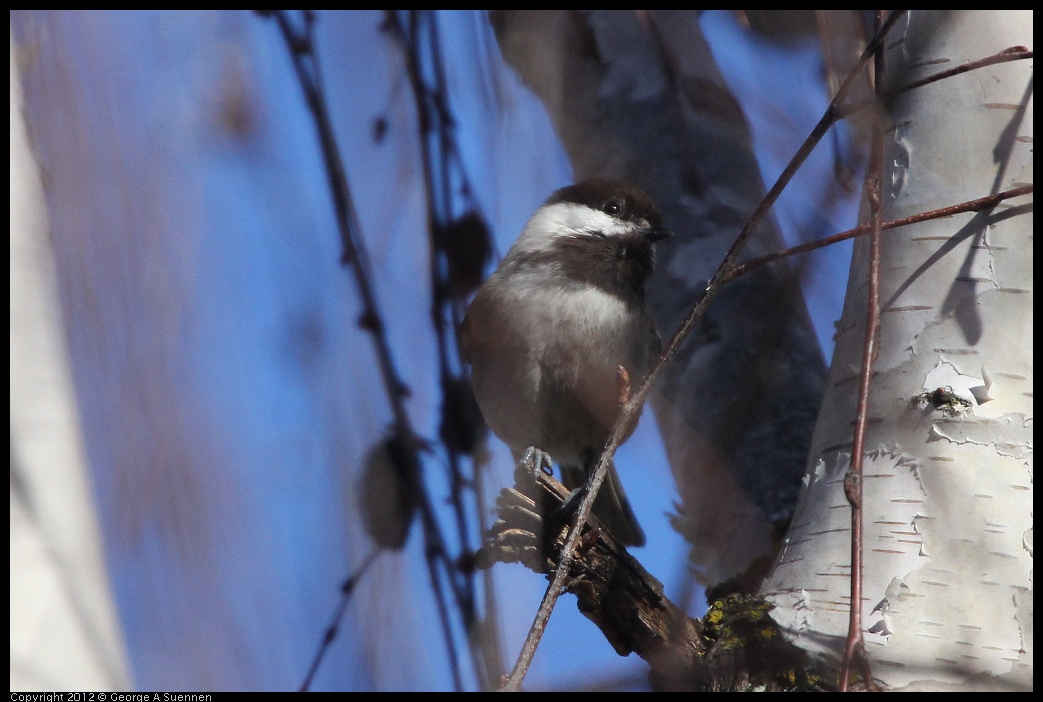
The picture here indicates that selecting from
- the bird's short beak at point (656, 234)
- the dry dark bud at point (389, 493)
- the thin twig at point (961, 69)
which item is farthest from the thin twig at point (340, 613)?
the bird's short beak at point (656, 234)

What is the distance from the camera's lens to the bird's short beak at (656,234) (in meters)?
2.76

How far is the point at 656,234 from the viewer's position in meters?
2.78

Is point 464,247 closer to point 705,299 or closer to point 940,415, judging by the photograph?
point 705,299

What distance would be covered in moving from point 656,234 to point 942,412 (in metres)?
1.45

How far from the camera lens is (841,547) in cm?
147

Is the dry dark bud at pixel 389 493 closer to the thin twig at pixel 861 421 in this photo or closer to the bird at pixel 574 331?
the thin twig at pixel 861 421

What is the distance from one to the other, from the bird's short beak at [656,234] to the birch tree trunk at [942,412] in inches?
43.5

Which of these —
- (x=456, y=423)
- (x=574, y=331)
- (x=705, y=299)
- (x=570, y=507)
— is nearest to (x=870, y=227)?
(x=705, y=299)

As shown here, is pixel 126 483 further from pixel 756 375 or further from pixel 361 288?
pixel 756 375

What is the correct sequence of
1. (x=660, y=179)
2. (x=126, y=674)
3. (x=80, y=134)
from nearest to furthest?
(x=126, y=674) < (x=80, y=134) < (x=660, y=179)

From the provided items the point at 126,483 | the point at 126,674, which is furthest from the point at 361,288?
the point at 126,674

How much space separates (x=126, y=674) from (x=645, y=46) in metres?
2.77

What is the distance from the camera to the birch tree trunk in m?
1.32

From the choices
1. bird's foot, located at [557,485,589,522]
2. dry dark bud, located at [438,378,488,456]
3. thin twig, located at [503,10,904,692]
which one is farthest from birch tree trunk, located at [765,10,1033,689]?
dry dark bud, located at [438,378,488,456]
